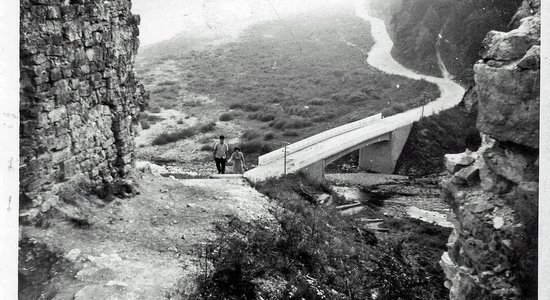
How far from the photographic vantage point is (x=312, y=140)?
92.7 ft

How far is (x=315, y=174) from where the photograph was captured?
78.6 feet

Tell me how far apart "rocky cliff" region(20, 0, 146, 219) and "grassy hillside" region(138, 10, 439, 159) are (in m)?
17.9

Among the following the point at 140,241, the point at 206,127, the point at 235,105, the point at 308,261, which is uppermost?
the point at 235,105

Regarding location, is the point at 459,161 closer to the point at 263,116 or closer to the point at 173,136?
the point at 173,136

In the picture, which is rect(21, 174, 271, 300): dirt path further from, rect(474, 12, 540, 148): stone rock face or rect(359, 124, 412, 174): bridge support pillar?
rect(359, 124, 412, 174): bridge support pillar

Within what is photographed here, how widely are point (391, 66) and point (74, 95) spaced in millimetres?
45795

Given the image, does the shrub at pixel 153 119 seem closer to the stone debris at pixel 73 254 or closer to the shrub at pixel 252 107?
the shrub at pixel 252 107

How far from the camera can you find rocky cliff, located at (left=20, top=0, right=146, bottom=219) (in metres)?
9.98

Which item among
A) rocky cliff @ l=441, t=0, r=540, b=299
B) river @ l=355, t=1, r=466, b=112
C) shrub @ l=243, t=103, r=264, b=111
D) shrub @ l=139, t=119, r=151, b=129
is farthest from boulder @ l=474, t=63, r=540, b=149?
shrub @ l=243, t=103, r=264, b=111

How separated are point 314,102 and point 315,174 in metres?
19.2

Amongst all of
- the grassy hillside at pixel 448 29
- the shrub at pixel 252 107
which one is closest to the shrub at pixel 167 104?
the shrub at pixel 252 107

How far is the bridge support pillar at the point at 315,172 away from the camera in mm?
23131

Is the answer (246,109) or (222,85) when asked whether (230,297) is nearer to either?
(246,109)

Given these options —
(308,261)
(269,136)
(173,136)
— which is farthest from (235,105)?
(308,261)
